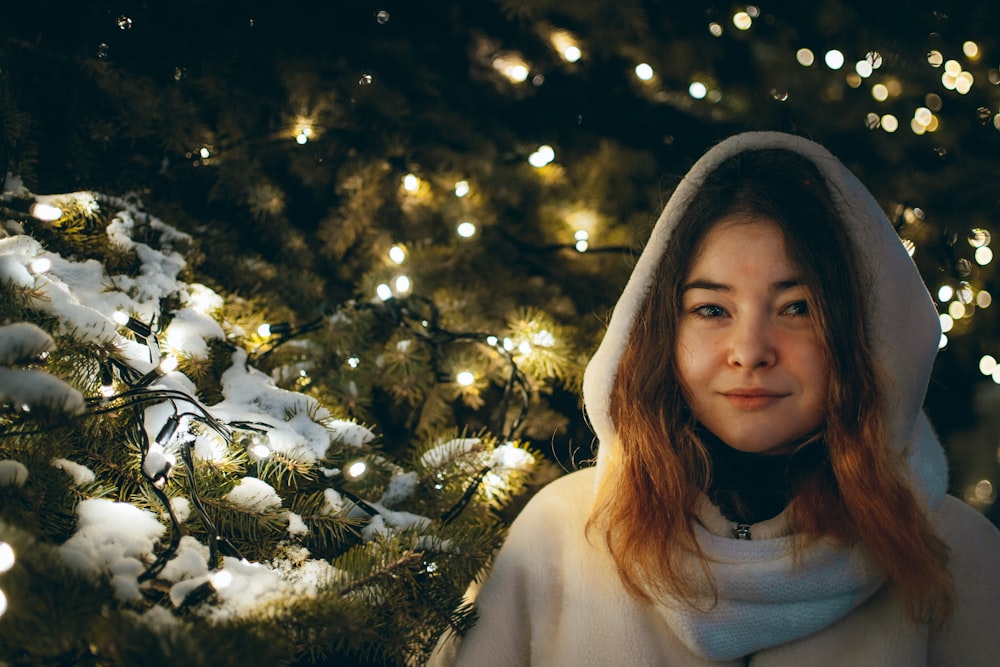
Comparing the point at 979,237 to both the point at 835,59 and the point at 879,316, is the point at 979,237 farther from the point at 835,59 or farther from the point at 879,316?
the point at 879,316

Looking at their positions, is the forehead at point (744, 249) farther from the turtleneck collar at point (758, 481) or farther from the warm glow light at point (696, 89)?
the warm glow light at point (696, 89)

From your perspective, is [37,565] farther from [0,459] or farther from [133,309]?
[133,309]

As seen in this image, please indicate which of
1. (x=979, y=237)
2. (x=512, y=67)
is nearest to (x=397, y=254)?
(x=512, y=67)

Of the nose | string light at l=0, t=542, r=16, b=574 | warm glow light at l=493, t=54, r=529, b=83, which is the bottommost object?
string light at l=0, t=542, r=16, b=574

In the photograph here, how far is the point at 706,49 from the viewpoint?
154 centimetres

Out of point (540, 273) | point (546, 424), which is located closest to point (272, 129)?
point (540, 273)

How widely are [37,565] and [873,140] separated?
1782 millimetres

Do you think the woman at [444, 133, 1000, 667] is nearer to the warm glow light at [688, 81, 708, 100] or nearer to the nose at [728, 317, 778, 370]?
the nose at [728, 317, 778, 370]

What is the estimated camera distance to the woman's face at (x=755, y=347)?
0.92m

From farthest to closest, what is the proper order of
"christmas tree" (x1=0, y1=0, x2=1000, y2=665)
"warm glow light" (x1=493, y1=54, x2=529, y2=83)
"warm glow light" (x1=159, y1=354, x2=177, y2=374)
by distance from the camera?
"warm glow light" (x1=493, y1=54, x2=529, y2=83), "warm glow light" (x1=159, y1=354, x2=177, y2=374), "christmas tree" (x1=0, y1=0, x2=1000, y2=665)

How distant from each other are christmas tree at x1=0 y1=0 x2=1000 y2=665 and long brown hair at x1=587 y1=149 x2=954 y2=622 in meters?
0.21

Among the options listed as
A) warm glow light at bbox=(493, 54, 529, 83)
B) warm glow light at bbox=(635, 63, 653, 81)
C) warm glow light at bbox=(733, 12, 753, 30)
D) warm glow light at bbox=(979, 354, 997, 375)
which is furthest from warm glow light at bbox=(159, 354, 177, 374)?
warm glow light at bbox=(979, 354, 997, 375)

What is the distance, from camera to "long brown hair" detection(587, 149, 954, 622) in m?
Answer: 0.89

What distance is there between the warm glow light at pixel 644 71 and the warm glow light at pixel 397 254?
0.70 metres
